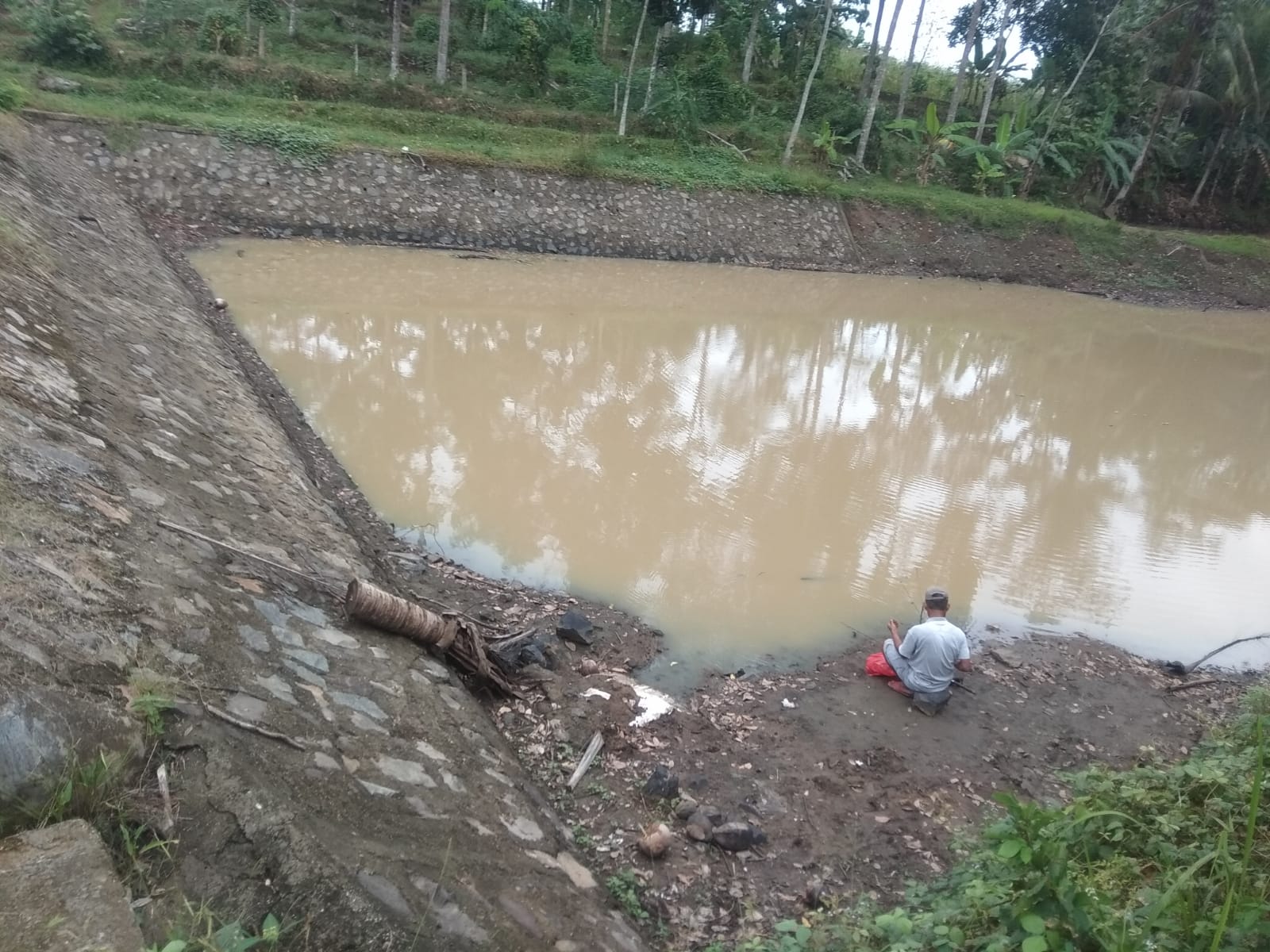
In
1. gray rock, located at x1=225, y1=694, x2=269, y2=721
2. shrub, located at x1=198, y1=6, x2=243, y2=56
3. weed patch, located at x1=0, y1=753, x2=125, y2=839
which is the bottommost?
gray rock, located at x1=225, y1=694, x2=269, y2=721

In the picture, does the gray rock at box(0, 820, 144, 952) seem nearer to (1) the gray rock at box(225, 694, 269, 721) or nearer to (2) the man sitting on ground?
(1) the gray rock at box(225, 694, 269, 721)

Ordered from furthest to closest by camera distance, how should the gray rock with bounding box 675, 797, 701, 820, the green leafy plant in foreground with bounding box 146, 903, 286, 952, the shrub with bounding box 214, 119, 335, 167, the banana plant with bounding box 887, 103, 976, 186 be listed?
the banana plant with bounding box 887, 103, 976, 186 → the shrub with bounding box 214, 119, 335, 167 → the gray rock with bounding box 675, 797, 701, 820 → the green leafy plant in foreground with bounding box 146, 903, 286, 952

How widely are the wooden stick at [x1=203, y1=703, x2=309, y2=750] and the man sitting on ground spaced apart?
3.78 m

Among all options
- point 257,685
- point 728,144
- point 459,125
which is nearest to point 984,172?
point 728,144

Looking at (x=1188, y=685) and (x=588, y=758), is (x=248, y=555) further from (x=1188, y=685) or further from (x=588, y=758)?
(x=1188, y=685)

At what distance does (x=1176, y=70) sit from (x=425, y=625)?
28.3 metres

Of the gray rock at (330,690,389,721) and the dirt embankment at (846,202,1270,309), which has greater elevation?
the dirt embankment at (846,202,1270,309)

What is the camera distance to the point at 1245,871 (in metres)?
2.37

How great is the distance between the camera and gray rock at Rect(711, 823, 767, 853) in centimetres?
394

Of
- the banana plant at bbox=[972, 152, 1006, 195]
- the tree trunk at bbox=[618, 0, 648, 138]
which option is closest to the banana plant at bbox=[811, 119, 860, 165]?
the banana plant at bbox=[972, 152, 1006, 195]

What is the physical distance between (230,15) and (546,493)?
68.6 feet

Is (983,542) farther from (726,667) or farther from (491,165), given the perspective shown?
(491,165)

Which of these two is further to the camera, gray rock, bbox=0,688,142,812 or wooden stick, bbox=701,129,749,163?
wooden stick, bbox=701,129,749,163

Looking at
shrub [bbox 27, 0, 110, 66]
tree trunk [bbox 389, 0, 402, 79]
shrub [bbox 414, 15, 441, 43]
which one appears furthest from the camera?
shrub [bbox 414, 15, 441, 43]
